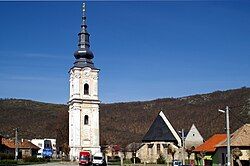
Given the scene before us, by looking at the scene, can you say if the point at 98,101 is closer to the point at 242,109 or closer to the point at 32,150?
the point at 32,150

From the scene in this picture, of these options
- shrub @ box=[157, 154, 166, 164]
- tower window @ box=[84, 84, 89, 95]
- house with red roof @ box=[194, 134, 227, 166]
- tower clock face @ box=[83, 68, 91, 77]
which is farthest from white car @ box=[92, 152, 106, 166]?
tower clock face @ box=[83, 68, 91, 77]

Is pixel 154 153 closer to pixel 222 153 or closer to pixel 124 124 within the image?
pixel 222 153

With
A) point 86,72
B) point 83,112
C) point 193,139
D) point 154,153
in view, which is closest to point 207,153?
point 154,153

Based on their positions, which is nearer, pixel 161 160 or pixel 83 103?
pixel 161 160

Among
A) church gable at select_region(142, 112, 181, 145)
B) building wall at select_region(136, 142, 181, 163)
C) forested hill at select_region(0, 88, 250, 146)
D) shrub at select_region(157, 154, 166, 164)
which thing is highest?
forested hill at select_region(0, 88, 250, 146)

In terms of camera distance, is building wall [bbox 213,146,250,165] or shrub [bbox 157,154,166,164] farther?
shrub [bbox 157,154,166,164]

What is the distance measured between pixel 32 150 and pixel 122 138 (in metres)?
53.4

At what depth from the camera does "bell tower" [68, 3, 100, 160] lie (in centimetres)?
8306

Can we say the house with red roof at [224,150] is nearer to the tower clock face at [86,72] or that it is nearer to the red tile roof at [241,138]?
the red tile roof at [241,138]

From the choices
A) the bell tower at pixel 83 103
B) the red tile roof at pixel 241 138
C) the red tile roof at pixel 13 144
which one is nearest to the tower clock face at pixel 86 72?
the bell tower at pixel 83 103

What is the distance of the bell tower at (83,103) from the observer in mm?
83062

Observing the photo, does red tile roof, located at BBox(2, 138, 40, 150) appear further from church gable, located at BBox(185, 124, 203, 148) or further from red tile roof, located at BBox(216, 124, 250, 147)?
red tile roof, located at BBox(216, 124, 250, 147)

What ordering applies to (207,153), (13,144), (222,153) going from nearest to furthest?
(222,153) < (207,153) < (13,144)

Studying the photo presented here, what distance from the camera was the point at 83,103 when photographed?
276 feet
